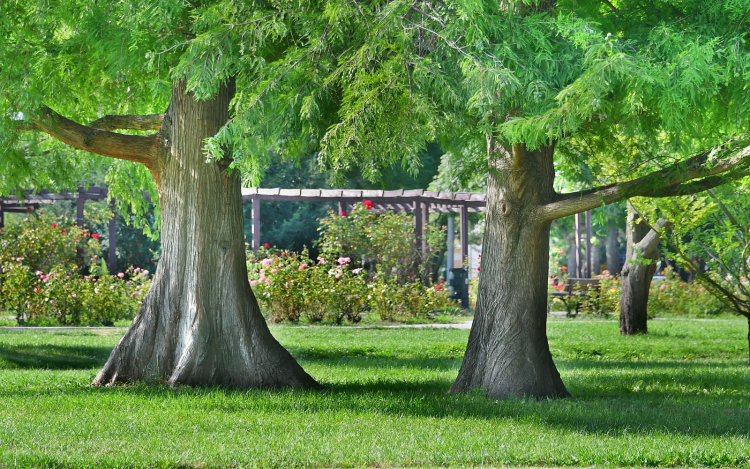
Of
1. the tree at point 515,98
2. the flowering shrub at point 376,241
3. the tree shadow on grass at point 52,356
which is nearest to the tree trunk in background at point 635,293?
the flowering shrub at point 376,241

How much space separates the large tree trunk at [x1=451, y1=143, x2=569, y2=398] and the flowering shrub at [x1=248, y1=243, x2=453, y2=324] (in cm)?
933

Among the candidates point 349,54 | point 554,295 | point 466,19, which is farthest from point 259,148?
point 554,295

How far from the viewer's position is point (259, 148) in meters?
7.92

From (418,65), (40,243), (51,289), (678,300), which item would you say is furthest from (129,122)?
(678,300)

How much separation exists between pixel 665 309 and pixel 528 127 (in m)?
17.6

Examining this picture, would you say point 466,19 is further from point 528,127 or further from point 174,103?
point 174,103

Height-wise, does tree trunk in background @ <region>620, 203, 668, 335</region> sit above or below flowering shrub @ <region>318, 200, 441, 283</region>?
below

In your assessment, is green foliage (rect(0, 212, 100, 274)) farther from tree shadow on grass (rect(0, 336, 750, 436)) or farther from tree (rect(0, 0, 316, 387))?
tree (rect(0, 0, 316, 387))

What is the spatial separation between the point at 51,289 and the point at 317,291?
201 inches

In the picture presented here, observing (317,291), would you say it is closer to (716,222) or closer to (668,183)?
(716,222)

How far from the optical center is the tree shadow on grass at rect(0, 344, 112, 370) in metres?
11.9

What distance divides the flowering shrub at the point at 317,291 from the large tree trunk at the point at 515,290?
9327mm

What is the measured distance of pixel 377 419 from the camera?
25.1 ft

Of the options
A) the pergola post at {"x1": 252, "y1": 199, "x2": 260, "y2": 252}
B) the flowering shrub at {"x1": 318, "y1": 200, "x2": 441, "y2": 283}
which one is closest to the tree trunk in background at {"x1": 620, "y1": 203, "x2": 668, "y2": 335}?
the flowering shrub at {"x1": 318, "y1": 200, "x2": 441, "y2": 283}
